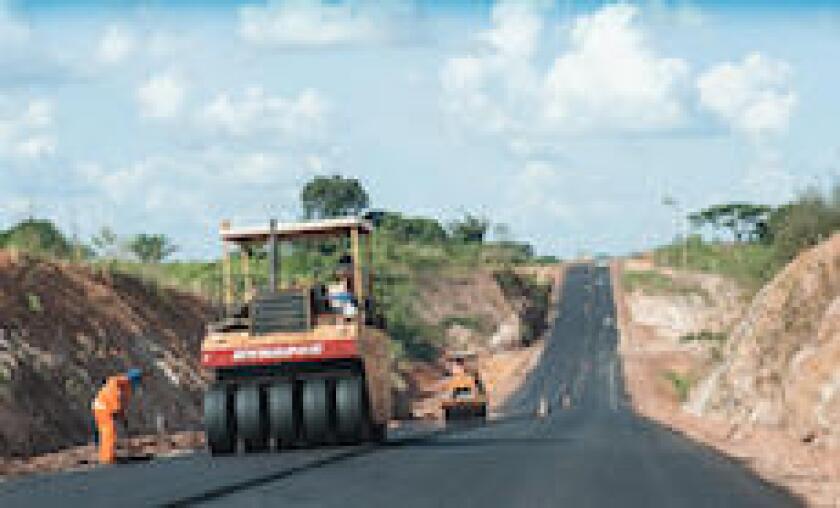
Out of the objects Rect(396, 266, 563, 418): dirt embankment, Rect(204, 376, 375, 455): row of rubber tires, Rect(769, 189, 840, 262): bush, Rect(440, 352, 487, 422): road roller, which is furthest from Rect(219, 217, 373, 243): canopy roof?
Rect(396, 266, 563, 418): dirt embankment

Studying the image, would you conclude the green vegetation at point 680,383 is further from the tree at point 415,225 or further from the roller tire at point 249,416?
the tree at point 415,225

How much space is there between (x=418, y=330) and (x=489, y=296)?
16777mm

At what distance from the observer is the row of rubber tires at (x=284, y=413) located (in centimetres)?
2441

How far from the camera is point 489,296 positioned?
116 metres

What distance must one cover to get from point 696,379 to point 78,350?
35010 mm

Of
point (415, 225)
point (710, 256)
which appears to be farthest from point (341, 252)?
point (415, 225)

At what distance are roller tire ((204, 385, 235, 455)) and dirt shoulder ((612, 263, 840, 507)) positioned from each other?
904cm

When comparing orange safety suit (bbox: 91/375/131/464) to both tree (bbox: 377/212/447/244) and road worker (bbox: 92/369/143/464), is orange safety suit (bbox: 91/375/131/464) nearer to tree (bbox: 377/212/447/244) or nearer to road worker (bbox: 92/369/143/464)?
road worker (bbox: 92/369/143/464)

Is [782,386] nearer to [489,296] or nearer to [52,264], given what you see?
[52,264]

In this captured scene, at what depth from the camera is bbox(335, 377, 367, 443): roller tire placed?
Result: 2436cm

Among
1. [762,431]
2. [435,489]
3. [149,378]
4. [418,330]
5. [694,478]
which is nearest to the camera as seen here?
[435,489]

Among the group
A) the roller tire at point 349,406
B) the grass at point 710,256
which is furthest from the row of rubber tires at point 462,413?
the grass at point 710,256

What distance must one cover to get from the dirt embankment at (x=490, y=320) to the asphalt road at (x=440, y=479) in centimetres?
5782

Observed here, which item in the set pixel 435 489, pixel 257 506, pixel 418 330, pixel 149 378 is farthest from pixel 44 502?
pixel 418 330
